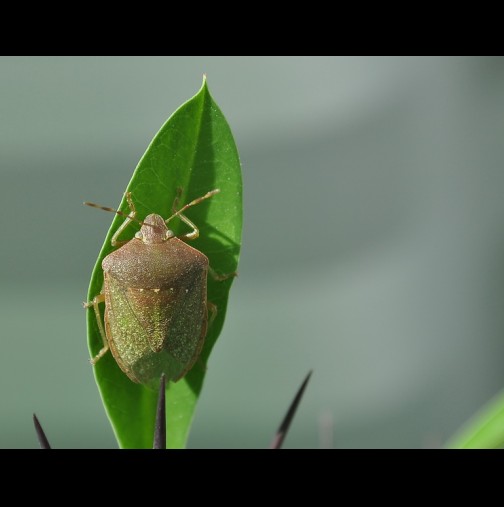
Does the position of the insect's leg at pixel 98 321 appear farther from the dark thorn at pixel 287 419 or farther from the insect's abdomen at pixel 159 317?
the dark thorn at pixel 287 419

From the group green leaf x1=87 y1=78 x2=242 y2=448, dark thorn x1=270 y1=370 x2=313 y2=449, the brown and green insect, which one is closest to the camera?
dark thorn x1=270 y1=370 x2=313 y2=449

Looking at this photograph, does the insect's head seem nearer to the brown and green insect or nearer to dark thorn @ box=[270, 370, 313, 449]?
the brown and green insect

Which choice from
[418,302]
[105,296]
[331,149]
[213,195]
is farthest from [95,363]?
[418,302]

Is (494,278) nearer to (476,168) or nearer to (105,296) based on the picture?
(476,168)

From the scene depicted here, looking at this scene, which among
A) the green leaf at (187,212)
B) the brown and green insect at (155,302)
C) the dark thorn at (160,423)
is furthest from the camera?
the brown and green insect at (155,302)

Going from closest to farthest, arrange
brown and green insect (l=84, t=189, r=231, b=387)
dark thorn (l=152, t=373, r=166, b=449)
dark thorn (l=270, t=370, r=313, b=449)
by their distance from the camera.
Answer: dark thorn (l=152, t=373, r=166, b=449)
dark thorn (l=270, t=370, r=313, b=449)
brown and green insect (l=84, t=189, r=231, b=387)

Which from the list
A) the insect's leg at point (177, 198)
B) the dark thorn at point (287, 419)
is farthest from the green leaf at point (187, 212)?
the dark thorn at point (287, 419)

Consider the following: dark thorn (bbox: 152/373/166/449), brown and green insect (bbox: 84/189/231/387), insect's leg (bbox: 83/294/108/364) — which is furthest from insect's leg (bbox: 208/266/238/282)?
dark thorn (bbox: 152/373/166/449)
